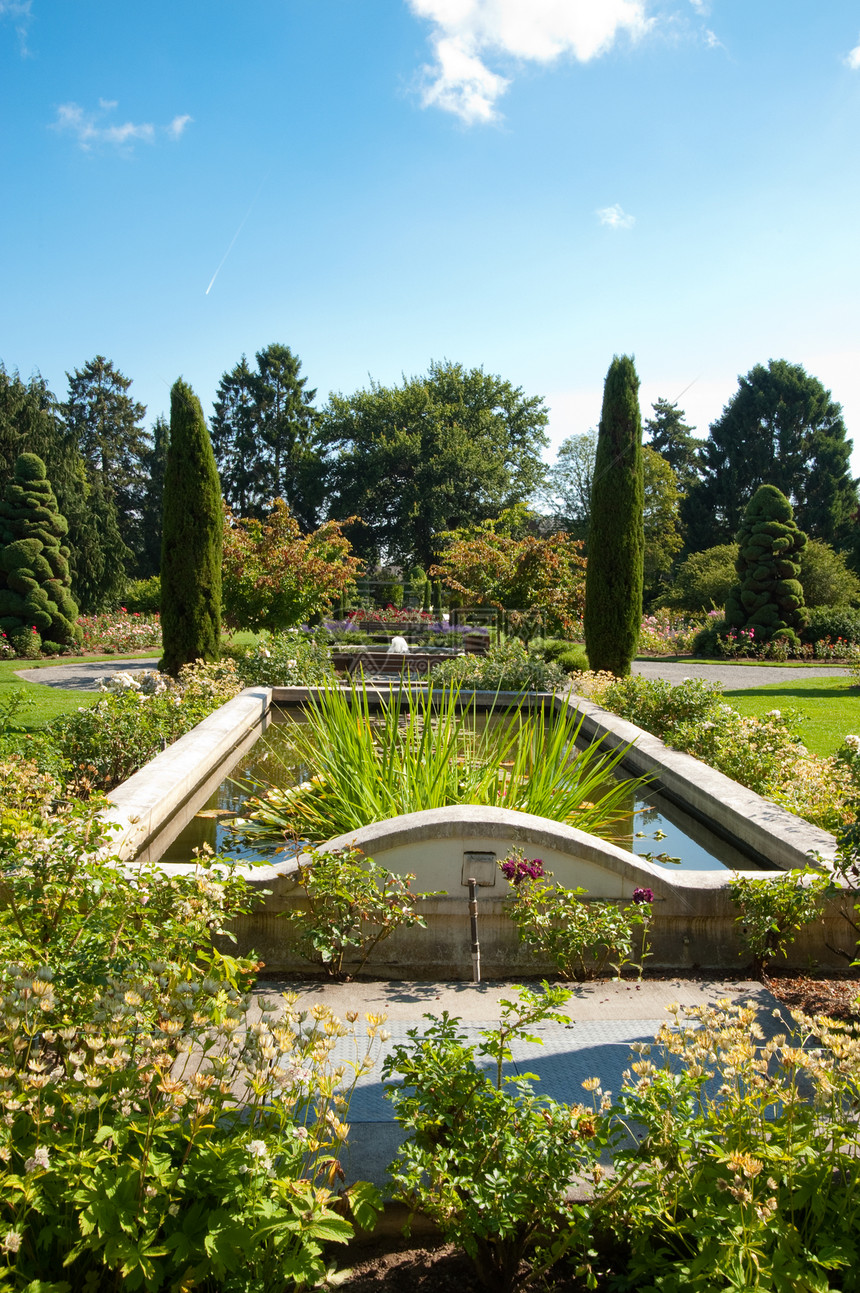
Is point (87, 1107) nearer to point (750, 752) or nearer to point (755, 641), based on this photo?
point (750, 752)

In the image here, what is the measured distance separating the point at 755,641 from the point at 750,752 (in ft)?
49.1

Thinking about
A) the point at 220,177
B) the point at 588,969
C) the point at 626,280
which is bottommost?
the point at 588,969

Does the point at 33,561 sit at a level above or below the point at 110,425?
below

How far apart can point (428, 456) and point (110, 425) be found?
16.4m

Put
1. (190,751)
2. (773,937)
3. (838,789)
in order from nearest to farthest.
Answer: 1. (773,937)
2. (838,789)
3. (190,751)

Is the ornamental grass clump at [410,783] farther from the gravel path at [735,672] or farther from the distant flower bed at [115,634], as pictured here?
the distant flower bed at [115,634]

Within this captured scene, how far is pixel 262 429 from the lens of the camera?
39094mm

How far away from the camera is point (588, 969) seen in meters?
2.99

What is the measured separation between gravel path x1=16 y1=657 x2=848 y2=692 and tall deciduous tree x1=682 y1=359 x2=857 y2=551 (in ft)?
63.6

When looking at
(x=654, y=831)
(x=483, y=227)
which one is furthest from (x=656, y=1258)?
(x=483, y=227)

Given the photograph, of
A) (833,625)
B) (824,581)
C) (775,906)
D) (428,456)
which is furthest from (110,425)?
(775,906)

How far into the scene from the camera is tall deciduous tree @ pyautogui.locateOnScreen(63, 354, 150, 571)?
37.2m

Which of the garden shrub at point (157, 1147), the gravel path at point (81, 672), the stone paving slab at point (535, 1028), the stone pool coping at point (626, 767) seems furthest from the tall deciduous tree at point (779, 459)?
the garden shrub at point (157, 1147)

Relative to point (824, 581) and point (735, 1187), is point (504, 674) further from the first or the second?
point (824, 581)
